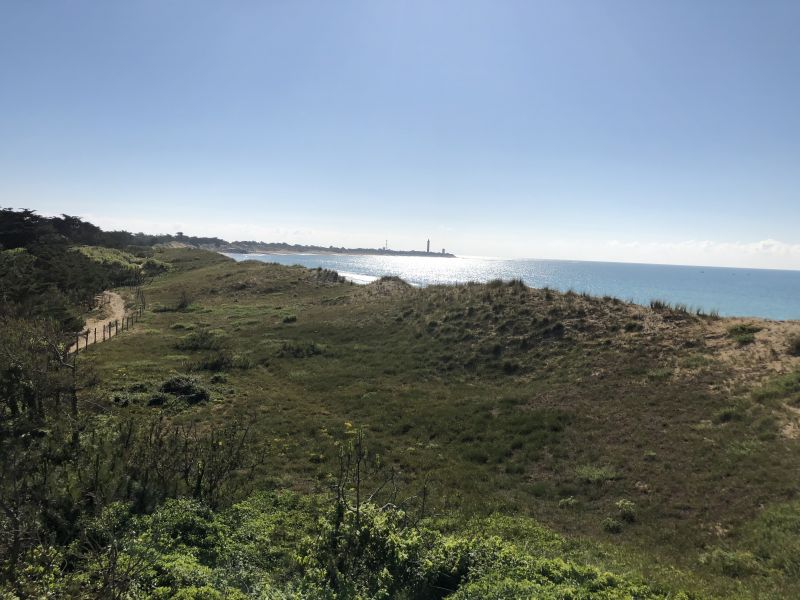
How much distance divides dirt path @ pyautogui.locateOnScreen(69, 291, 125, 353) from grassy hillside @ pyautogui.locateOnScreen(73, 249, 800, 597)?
237cm

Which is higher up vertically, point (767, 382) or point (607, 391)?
point (767, 382)

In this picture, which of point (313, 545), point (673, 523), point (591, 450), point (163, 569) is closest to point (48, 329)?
point (163, 569)

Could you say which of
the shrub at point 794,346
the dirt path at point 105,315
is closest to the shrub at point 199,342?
the dirt path at point 105,315

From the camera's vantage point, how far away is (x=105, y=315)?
41406 mm

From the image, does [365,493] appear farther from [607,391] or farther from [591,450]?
[607,391]

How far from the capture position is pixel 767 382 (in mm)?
16922

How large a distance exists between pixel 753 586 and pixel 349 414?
15368 mm

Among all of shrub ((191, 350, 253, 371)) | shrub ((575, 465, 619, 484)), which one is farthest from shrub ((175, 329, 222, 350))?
shrub ((575, 465, 619, 484))

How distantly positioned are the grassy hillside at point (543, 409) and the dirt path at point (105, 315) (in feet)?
7.78

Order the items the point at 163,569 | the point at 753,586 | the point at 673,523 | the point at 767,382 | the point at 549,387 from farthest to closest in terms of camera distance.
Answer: the point at 549,387 < the point at 767,382 < the point at 673,523 < the point at 753,586 < the point at 163,569

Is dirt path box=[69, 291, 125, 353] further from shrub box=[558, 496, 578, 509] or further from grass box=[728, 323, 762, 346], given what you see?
grass box=[728, 323, 762, 346]

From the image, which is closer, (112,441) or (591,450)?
(112,441)

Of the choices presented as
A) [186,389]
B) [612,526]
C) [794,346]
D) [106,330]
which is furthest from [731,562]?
[106,330]

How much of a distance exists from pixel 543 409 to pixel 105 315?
42.1 m
